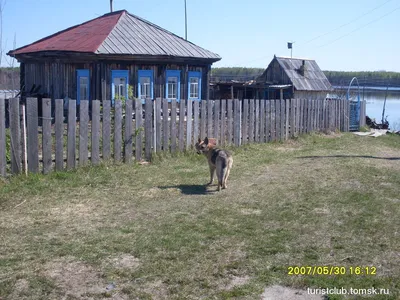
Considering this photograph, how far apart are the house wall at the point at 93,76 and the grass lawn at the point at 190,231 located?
952cm

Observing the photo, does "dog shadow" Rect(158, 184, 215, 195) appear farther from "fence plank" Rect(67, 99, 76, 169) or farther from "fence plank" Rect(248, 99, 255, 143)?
"fence plank" Rect(248, 99, 255, 143)

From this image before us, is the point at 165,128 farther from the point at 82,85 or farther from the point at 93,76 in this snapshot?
the point at 82,85

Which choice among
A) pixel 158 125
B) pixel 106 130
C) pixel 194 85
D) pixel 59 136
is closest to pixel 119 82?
pixel 194 85

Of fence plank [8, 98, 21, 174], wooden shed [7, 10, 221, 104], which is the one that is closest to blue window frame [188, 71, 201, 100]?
wooden shed [7, 10, 221, 104]

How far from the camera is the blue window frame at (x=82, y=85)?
18.7m

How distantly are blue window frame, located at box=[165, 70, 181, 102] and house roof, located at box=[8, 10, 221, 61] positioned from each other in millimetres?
960

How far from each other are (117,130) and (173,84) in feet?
36.7

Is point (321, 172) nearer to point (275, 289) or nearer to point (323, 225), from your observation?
point (323, 225)

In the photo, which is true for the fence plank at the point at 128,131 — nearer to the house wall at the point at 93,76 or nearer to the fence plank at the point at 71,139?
the fence plank at the point at 71,139

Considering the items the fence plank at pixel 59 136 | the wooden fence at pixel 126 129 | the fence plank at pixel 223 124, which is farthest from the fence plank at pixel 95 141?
the fence plank at pixel 223 124

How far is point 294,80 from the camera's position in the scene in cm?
2908

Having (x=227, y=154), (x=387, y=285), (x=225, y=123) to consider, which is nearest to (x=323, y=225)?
(x=387, y=285)

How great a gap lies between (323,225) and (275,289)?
2.15 meters

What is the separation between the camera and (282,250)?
5148 millimetres
